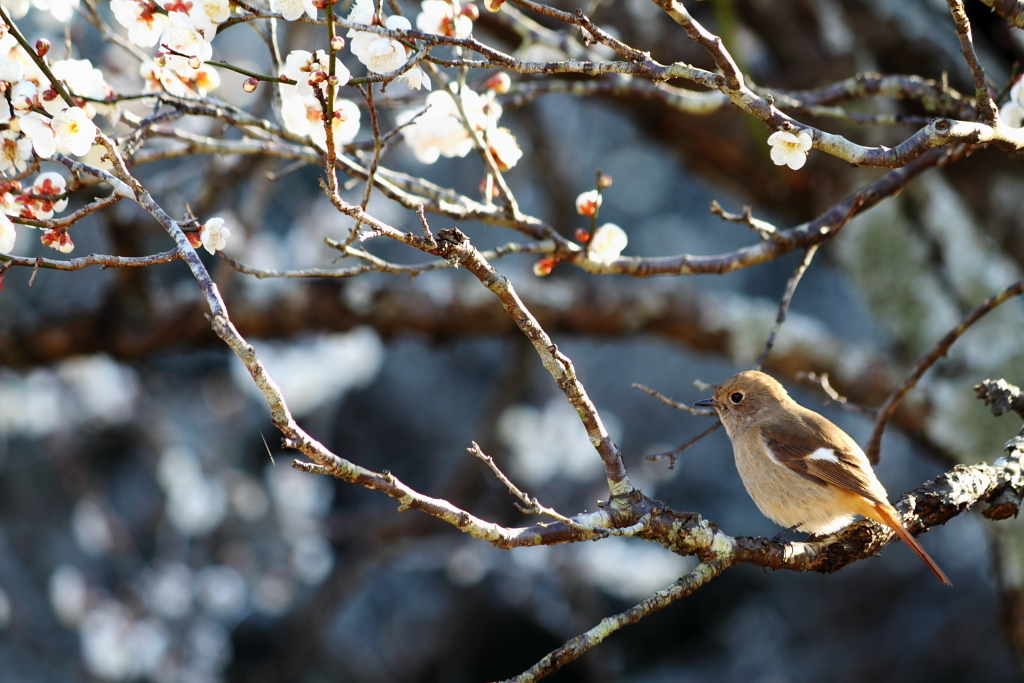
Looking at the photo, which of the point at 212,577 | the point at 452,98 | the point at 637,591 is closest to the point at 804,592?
the point at 637,591

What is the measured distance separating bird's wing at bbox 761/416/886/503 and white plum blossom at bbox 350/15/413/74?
69.2 inches

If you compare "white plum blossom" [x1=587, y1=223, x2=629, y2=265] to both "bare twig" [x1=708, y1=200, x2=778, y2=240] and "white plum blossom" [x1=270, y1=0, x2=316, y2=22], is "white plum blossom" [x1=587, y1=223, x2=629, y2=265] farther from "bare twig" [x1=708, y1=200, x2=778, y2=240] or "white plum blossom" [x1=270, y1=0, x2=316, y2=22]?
"white plum blossom" [x1=270, y1=0, x2=316, y2=22]

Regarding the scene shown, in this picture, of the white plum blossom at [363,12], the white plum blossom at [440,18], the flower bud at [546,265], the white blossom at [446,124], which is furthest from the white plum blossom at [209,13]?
the flower bud at [546,265]

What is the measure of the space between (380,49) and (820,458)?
2019mm

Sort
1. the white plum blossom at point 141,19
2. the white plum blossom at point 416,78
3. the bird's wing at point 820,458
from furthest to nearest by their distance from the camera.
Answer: the bird's wing at point 820,458 < the white plum blossom at point 416,78 < the white plum blossom at point 141,19

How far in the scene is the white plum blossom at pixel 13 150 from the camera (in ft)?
6.00

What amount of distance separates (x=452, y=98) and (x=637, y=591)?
16.1 ft

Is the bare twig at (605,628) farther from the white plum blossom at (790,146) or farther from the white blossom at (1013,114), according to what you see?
the white blossom at (1013,114)

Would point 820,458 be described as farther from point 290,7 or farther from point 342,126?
point 290,7

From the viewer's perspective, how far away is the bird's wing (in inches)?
105

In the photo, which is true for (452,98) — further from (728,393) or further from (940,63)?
(940,63)

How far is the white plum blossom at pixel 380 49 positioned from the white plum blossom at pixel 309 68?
75 millimetres

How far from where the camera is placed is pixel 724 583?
6.32m

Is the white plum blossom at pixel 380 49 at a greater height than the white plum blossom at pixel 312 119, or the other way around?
the white plum blossom at pixel 312 119
